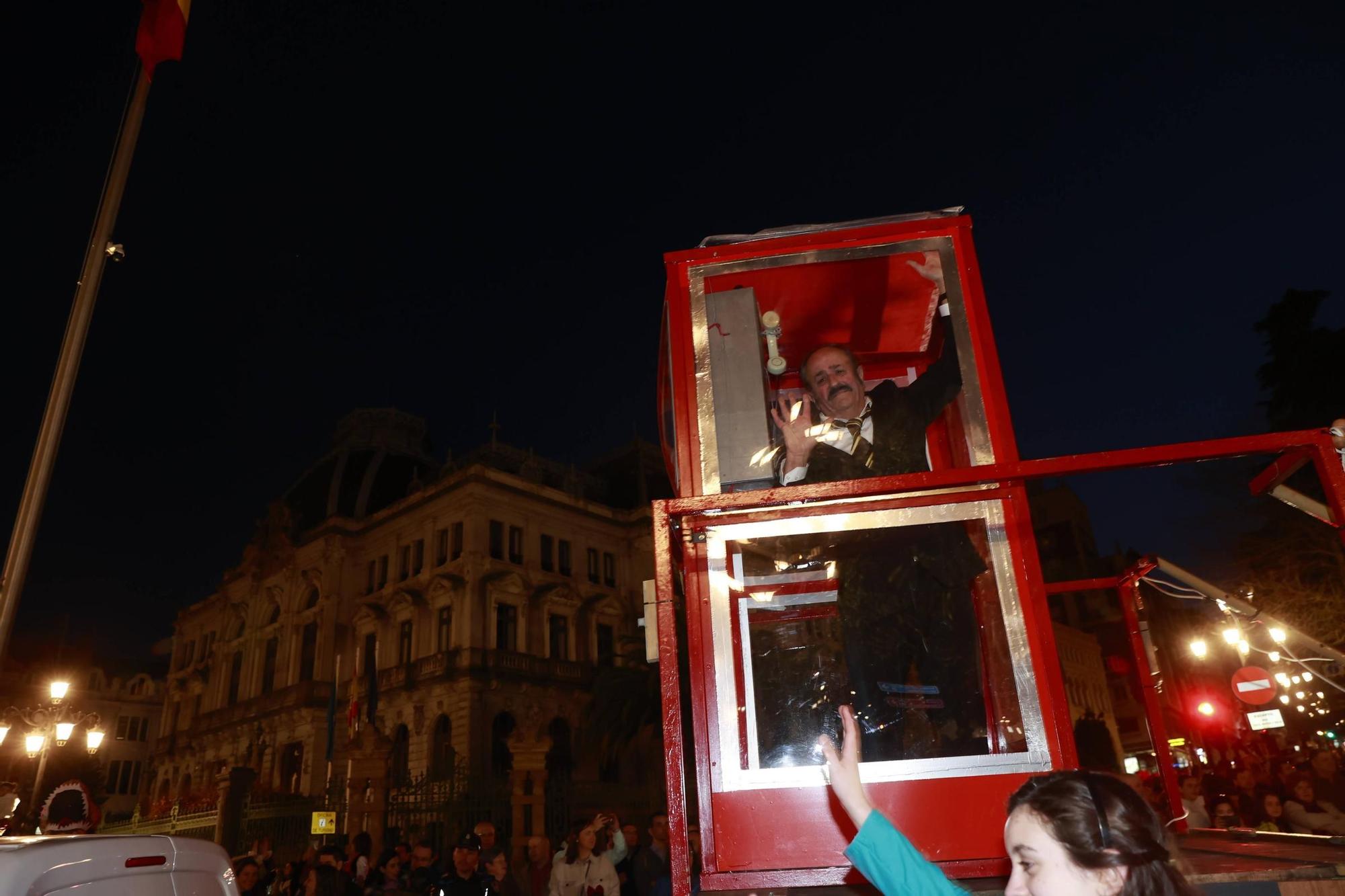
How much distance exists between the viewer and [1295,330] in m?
19.2

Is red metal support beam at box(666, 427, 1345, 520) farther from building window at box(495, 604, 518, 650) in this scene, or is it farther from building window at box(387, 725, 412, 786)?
building window at box(387, 725, 412, 786)

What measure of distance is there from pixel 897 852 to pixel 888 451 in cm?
206

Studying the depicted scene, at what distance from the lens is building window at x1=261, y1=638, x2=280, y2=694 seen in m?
44.8

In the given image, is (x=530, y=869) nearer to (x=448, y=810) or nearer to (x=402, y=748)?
(x=448, y=810)

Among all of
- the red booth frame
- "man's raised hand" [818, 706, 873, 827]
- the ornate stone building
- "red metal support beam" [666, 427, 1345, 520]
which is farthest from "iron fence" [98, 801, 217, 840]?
"man's raised hand" [818, 706, 873, 827]

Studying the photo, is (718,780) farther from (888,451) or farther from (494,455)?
(494,455)

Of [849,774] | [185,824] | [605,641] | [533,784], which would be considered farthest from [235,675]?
[849,774]

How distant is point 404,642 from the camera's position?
39219 mm

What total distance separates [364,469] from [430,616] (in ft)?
46.4

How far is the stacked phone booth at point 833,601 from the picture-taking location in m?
2.92

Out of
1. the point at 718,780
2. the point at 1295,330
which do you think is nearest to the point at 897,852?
the point at 718,780

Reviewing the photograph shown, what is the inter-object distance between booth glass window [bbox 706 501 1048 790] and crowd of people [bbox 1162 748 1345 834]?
4.32 meters

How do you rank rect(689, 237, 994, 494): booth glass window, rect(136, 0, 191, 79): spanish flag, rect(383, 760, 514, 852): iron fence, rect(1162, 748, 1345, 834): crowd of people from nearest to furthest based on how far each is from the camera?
rect(689, 237, 994, 494): booth glass window
rect(136, 0, 191, 79): spanish flag
rect(1162, 748, 1345, 834): crowd of people
rect(383, 760, 514, 852): iron fence

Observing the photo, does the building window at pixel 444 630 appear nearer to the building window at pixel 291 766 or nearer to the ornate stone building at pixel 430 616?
the ornate stone building at pixel 430 616
